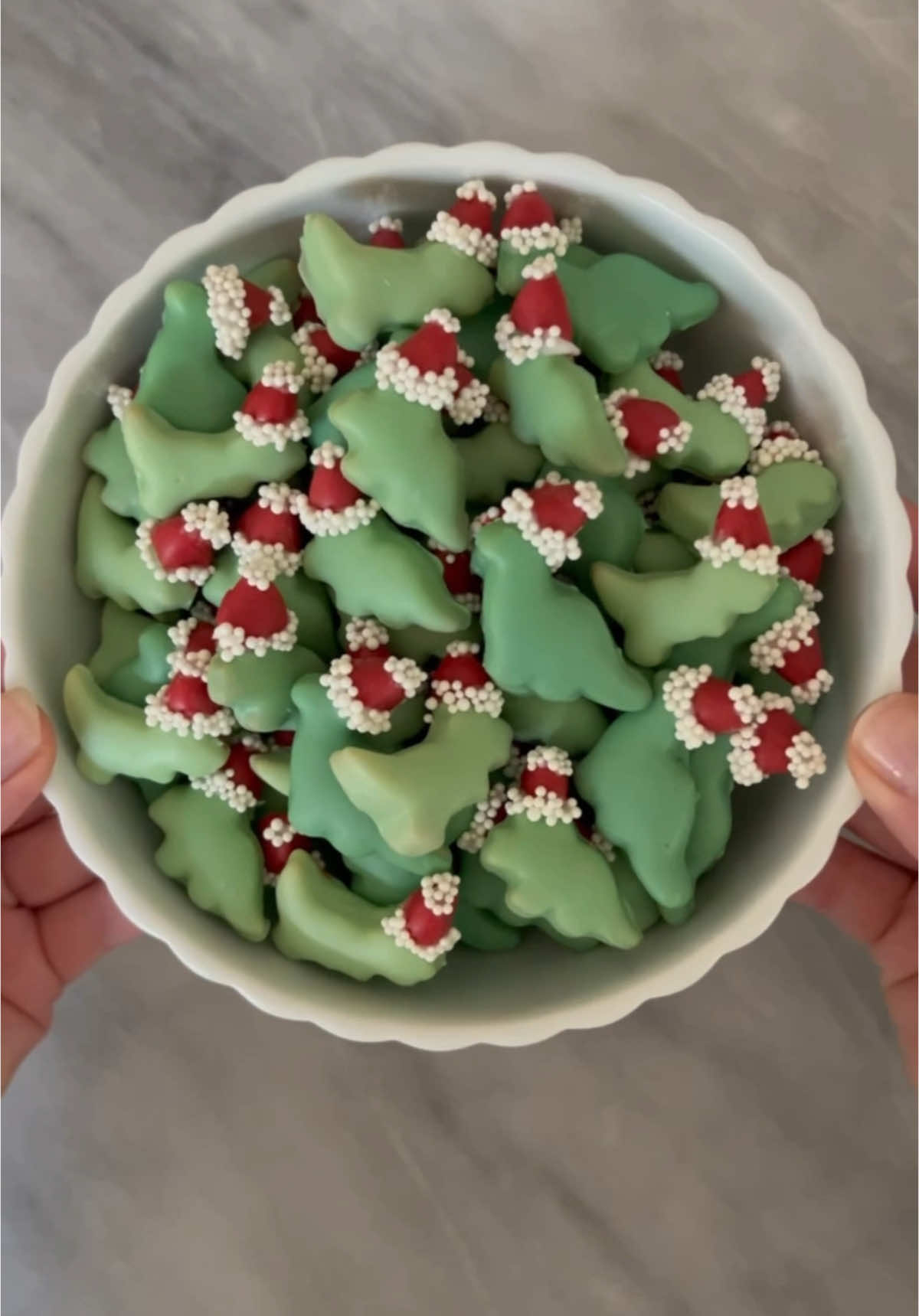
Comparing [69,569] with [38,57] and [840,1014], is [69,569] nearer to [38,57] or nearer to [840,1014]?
[38,57]

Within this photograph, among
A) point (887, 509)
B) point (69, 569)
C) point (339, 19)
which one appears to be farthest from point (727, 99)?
point (69, 569)

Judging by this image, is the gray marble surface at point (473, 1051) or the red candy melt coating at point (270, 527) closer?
Result: the red candy melt coating at point (270, 527)

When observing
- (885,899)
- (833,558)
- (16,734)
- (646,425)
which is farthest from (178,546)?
(885,899)

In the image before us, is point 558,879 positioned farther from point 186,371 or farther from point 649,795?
point 186,371

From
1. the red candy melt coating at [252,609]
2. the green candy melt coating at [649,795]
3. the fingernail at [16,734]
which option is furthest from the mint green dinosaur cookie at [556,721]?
the fingernail at [16,734]

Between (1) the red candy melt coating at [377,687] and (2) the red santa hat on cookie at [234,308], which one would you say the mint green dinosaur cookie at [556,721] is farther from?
(2) the red santa hat on cookie at [234,308]

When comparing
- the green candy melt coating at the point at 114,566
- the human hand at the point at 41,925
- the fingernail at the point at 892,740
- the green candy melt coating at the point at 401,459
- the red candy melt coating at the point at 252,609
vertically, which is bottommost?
the human hand at the point at 41,925

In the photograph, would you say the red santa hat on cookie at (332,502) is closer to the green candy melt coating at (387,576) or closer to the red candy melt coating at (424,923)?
the green candy melt coating at (387,576)

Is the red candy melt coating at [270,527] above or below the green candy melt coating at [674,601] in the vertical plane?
below
